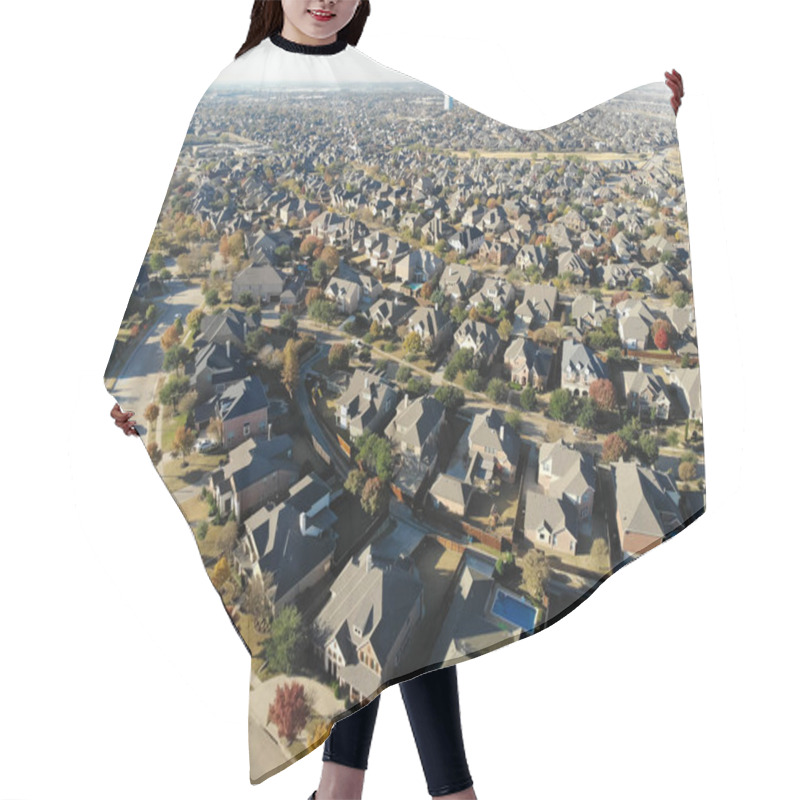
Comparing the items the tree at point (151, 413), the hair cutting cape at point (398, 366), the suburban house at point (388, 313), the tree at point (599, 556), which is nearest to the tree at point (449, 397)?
the hair cutting cape at point (398, 366)

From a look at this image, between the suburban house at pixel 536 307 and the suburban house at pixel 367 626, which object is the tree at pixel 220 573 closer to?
the suburban house at pixel 367 626

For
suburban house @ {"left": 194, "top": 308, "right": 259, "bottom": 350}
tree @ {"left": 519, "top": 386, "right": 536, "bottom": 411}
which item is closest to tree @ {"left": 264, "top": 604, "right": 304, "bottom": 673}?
suburban house @ {"left": 194, "top": 308, "right": 259, "bottom": 350}

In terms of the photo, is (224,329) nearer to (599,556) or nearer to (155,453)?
(155,453)

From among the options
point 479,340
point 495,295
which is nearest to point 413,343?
point 479,340

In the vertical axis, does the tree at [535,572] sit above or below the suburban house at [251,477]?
below

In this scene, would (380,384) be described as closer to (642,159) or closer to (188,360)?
(188,360)

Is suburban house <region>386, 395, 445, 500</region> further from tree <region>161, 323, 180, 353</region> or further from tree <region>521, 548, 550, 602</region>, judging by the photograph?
tree <region>161, 323, 180, 353</region>
